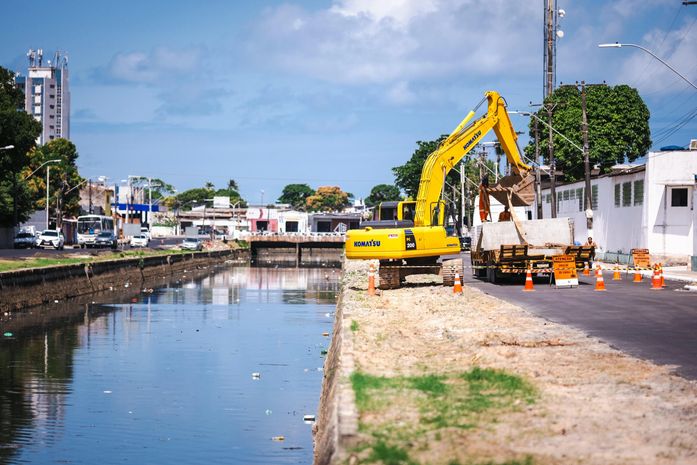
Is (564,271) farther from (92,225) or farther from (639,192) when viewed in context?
(92,225)

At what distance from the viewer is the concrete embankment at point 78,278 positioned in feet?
143

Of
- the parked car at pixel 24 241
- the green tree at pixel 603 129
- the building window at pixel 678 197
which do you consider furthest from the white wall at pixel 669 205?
the parked car at pixel 24 241

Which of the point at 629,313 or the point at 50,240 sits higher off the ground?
the point at 50,240

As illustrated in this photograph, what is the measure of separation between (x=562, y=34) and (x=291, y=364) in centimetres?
6741

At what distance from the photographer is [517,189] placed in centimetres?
4031

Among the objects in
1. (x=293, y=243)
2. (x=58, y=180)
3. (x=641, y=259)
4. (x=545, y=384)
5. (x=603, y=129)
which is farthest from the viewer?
(x=293, y=243)

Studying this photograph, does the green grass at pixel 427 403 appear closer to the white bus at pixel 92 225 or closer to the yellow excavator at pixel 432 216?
the yellow excavator at pixel 432 216

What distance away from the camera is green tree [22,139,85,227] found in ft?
385

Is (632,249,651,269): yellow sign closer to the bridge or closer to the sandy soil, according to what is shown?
the sandy soil

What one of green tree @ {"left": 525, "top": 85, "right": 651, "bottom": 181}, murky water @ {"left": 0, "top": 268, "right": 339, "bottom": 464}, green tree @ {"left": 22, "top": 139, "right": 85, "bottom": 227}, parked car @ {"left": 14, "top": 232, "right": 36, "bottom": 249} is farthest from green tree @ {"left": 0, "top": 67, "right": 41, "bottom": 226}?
green tree @ {"left": 525, "top": 85, "right": 651, "bottom": 181}

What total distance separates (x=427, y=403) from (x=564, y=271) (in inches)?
1030

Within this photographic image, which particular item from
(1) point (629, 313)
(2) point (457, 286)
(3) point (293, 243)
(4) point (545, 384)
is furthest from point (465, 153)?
(3) point (293, 243)

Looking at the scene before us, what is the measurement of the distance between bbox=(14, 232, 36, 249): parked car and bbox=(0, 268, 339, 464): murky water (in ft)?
152

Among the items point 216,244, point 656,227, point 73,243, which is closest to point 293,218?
point 216,244
